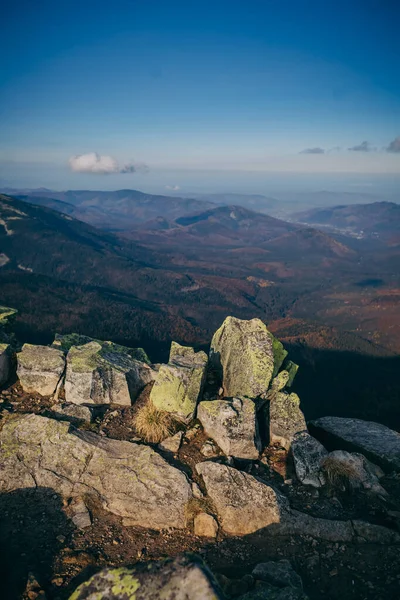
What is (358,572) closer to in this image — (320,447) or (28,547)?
(320,447)

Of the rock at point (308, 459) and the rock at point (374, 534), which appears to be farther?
the rock at point (308, 459)

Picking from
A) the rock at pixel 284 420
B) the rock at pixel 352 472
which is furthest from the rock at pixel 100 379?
the rock at pixel 352 472

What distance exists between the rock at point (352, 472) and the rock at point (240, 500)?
287cm

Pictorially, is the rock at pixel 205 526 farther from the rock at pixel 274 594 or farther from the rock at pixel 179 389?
the rock at pixel 179 389

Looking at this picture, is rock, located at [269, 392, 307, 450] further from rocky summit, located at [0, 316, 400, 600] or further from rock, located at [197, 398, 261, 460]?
rock, located at [197, 398, 261, 460]

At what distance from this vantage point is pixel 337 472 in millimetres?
13234

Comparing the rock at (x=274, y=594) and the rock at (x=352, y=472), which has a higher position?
the rock at (x=274, y=594)

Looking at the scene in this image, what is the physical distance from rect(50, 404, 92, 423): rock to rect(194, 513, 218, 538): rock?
20.0 ft

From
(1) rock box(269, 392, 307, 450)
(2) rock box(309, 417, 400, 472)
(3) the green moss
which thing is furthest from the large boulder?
(2) rock box(309, 417, 400, 472)

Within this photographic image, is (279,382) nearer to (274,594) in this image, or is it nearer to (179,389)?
(179,389)

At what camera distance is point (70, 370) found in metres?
16.0

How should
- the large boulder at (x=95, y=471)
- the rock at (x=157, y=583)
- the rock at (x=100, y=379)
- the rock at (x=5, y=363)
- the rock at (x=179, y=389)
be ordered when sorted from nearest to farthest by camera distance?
the rock at (x=157, y=583) → the large boulder at (x=95, y=471) → the rock at (x=179, y=389) → the rock at (x=100, y=379) → the rock at (x=5, y=363)

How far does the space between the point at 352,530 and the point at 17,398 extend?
14025 millimetres

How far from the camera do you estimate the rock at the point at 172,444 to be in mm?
13227
